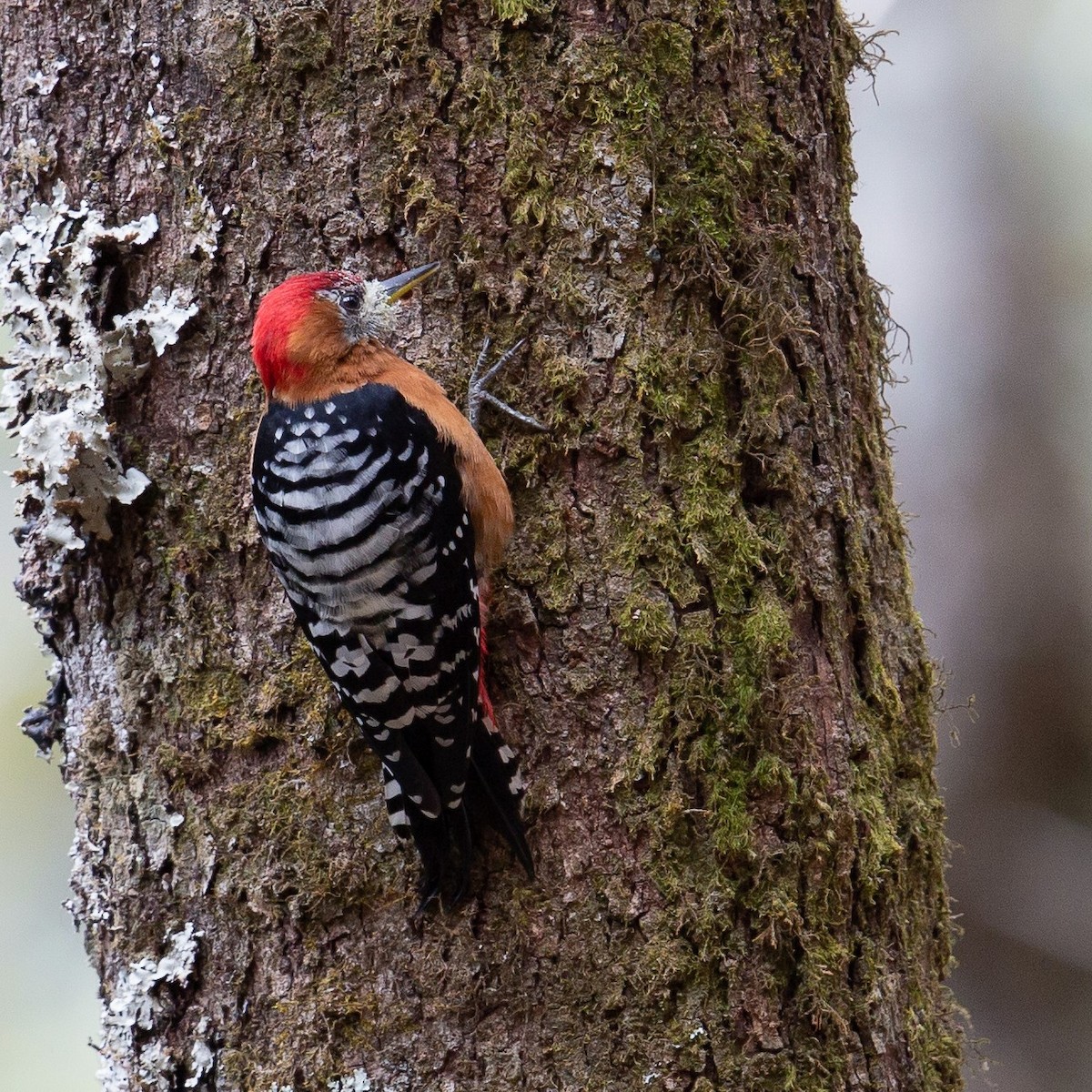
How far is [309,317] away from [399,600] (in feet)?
2.53

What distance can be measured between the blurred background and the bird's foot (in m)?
2.99

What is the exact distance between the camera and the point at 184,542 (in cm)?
283

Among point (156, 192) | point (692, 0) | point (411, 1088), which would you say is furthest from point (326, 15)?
point (411, 1088)

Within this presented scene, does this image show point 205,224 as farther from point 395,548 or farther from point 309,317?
point 395,548

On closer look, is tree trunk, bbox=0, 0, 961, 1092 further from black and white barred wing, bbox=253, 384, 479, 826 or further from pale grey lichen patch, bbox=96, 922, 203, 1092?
black and white barred wing, bbox=253, 384, 479, 826

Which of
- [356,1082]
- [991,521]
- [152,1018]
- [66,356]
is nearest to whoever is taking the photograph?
[356,1082]

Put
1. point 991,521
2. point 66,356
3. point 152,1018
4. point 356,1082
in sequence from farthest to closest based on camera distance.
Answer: point 991,521 < point 66,356 < point 152,1018 < point 356,1082

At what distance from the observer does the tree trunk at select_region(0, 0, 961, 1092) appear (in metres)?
2.56

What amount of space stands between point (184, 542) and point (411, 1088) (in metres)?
1.47

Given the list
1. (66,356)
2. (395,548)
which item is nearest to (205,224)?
(66,356)

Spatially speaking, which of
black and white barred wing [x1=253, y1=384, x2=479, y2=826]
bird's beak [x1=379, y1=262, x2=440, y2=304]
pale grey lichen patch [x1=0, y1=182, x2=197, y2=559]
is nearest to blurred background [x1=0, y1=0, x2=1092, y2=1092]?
black and white barred wing [x1=253, y1=384, x2=479, y2=826]

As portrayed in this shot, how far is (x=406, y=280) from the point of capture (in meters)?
2.76

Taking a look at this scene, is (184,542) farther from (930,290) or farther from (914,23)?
(914,23)

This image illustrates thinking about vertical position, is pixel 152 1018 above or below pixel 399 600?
below
